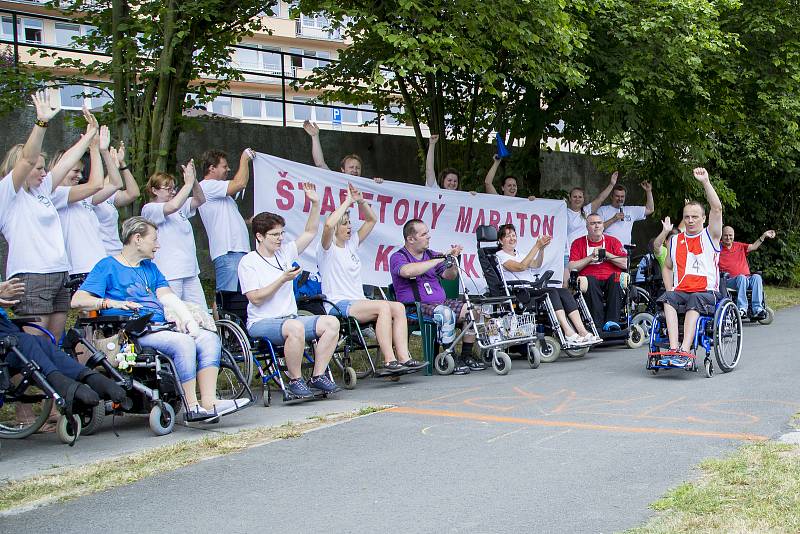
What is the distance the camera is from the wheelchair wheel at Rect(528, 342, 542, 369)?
9.95m

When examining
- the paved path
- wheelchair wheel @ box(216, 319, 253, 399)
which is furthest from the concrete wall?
the paved path

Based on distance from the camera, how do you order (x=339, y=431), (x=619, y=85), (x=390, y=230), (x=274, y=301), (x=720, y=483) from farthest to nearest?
1. (x=619, y=85)
2. (x=390, y=230)
3. (x=274, y=301)
4. (x=339, y=431)
5. (x=720, y=483)

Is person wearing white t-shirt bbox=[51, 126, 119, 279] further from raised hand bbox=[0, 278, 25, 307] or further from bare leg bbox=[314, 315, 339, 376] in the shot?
bare leg bbox=[314, 315, 339, 376]

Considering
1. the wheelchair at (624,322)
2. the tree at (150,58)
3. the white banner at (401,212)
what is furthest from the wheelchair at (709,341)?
the tree at (150,58)

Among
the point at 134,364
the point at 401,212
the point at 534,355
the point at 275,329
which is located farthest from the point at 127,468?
the point at 401,212

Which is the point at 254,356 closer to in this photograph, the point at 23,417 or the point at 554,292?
the point at 23,417

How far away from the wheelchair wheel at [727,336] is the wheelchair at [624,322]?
202 cm

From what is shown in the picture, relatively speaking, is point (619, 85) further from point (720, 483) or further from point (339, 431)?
point (720, 483)

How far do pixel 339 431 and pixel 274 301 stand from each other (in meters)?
1.62

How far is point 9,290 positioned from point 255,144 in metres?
8.28

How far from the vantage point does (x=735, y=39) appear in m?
13.8

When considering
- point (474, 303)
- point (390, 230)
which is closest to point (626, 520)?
point (474, 303)

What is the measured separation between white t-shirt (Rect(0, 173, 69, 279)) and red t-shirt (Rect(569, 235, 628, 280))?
6.53m

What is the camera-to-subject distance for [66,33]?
12.2 metres
